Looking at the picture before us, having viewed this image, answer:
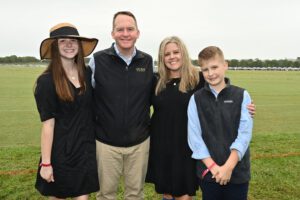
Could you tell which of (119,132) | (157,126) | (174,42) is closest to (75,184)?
(119,132)

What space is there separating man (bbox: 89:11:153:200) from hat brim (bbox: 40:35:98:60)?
3.8 inches

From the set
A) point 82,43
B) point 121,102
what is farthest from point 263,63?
point 82,43

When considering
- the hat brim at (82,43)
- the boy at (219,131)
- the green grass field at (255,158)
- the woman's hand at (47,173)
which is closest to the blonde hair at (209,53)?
the boy at (219,131)

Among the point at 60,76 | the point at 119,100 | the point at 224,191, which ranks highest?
the point at 60,76

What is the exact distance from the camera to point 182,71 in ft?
12.0

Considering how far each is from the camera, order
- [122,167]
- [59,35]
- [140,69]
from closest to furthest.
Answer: [59,35] < [140,69] < [122,167]

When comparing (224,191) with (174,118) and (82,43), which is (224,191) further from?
(82,43)

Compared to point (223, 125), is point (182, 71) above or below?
above

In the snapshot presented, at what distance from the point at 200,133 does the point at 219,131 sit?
188mm

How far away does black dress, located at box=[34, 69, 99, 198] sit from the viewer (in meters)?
3.21

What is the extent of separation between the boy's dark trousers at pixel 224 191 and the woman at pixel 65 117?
107cm

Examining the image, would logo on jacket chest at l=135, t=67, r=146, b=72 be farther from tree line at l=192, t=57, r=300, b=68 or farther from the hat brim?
tree line at l=192, t=57, r=300, b=68

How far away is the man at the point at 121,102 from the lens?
3648 mm

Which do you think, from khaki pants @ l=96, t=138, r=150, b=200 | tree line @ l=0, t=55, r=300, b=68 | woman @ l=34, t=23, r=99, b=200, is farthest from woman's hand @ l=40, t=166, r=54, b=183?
tree line @ l=0, t=55, r=300, b=68
